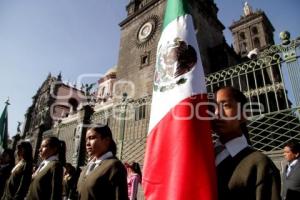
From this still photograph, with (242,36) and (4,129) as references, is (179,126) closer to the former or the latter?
(4,129)

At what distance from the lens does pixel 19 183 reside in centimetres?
424

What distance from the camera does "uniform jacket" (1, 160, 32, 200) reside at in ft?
13.4

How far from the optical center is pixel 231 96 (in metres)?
2.03

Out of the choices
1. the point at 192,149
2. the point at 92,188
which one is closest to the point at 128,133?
the point at 92,188

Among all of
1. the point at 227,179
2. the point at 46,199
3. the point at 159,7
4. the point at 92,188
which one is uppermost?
the point at 159,7

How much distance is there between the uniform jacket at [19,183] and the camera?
13.4 feet

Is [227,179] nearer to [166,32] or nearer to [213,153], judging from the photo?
[213,153]

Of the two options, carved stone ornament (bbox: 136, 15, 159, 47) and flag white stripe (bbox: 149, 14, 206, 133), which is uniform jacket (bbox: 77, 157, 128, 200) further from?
carved stone ornament (bbox: 136, 15, 159, 47)

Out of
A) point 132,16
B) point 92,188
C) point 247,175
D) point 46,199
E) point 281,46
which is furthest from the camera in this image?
point 132,16

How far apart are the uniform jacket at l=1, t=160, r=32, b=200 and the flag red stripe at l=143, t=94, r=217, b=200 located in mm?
2916

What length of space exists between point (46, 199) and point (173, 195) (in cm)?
232

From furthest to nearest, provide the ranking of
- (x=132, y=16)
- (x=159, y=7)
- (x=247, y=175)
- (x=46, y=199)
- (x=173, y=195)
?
(x=132, y=16) → (x=159, y=7) → (x=46, y=199) → (x=173, y=195) → (x=247, y=175)

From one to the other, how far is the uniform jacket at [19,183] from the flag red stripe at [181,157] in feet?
9.57

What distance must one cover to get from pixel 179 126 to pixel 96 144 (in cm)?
133
